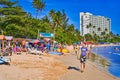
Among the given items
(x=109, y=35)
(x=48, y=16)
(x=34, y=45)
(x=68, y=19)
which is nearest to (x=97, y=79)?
(x=34, y=45)

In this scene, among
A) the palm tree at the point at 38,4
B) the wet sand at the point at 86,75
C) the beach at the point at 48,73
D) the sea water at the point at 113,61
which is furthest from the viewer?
the palm tree at the point at 38,4

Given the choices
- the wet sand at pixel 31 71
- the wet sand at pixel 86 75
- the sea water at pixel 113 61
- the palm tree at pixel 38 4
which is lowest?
the sea water at pixel 113 61

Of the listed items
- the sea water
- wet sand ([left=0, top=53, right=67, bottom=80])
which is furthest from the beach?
the sea water

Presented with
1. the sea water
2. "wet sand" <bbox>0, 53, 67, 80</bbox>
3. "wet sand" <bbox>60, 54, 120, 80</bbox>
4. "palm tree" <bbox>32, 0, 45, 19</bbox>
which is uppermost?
"palm tree" <bbox>32, 0, 45, 19</bbox>

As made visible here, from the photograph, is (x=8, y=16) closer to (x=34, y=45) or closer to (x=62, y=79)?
(x=34, y=45)

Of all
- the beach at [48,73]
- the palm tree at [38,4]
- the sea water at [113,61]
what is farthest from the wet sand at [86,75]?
the palm tree at [38,4]

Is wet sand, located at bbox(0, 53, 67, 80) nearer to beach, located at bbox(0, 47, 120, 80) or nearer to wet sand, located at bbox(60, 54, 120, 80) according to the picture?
beach, located at bbox(0, 47, 120, 80)

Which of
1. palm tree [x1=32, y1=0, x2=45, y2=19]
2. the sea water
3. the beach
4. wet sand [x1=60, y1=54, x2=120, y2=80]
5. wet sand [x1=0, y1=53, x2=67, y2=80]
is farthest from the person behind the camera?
palm tree [x1=32, y1=0, x2=45, y2=19]

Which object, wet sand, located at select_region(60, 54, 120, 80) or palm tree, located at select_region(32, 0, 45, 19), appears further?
palm tree, located at select_region(32, 0, 45, 19)

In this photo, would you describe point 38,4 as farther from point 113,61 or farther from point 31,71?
point 31,71

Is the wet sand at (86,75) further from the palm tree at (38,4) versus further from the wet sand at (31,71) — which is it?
the palm tree at (38,4)

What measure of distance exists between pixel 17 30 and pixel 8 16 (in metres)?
2.81

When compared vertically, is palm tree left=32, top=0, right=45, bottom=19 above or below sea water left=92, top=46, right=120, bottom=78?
above

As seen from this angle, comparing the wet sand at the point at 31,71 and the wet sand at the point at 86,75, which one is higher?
the wet sand at the point at 31,71
